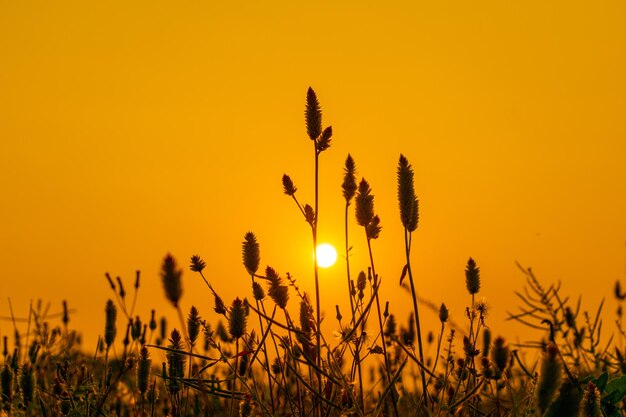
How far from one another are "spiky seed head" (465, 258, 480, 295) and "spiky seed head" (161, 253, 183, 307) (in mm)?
1748

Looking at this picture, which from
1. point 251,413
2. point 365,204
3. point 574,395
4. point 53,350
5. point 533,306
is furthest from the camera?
point 53,350

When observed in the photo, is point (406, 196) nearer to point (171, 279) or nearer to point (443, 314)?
point (443, 314)

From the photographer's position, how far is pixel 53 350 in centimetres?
509

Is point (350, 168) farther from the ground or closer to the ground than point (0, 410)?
farther from the ground

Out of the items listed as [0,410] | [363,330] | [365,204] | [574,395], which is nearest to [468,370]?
[363,330]

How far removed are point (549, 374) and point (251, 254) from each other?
5.02 feet

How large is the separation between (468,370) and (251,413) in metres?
0.95

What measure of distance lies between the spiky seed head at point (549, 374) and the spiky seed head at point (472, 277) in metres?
1.65

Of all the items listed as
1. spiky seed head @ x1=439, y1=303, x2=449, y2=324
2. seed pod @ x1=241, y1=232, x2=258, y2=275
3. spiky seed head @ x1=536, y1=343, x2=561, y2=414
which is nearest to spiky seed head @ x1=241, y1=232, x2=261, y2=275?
seed pod @ x1=241, y1=232, x2=258, y2=275

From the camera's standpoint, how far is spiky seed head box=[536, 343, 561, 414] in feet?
6.61

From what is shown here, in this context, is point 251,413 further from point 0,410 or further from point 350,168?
point 0,410

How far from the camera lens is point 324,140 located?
11.3 feet

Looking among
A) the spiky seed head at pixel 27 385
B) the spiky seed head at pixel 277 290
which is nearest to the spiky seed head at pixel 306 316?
the spiky seed head at pixel 277 290

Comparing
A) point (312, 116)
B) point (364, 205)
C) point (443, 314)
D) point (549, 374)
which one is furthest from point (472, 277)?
point (549, 374)
